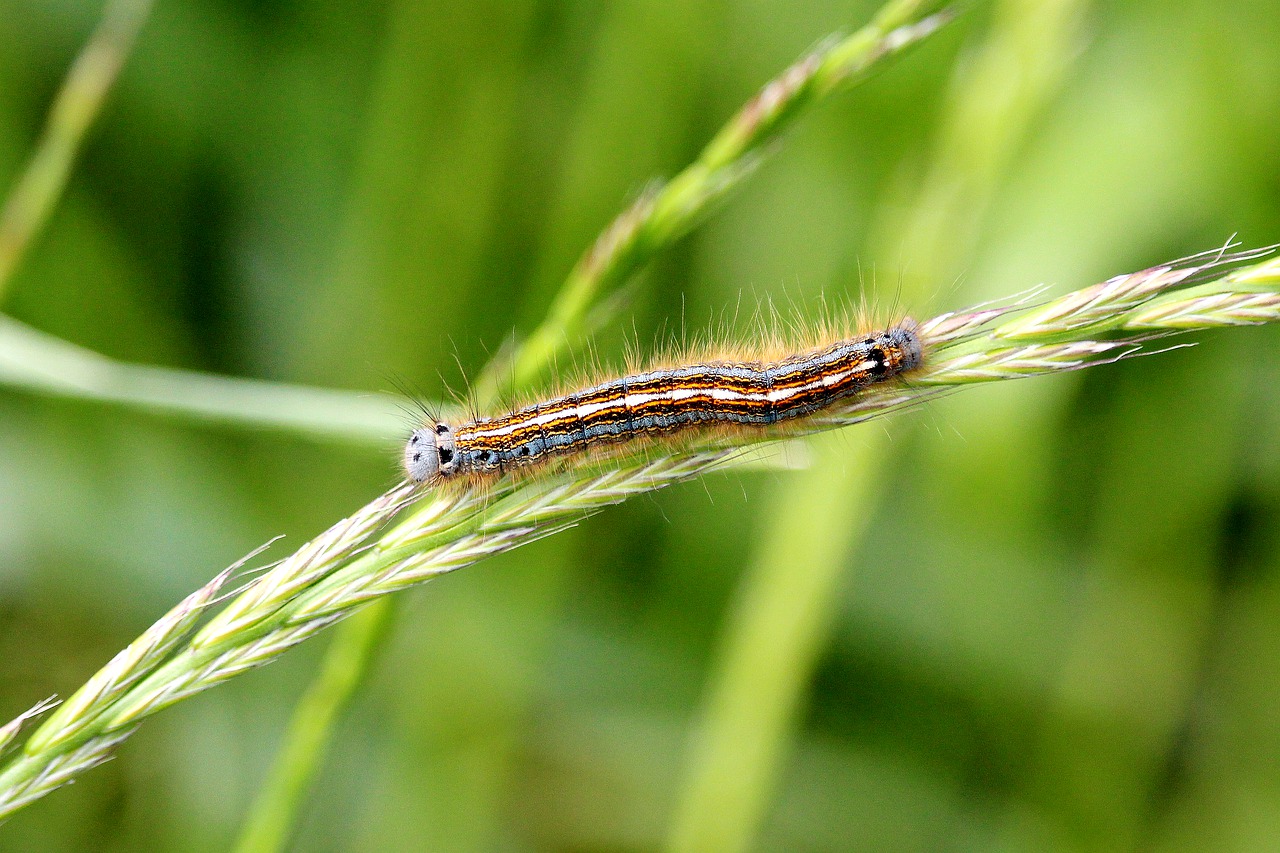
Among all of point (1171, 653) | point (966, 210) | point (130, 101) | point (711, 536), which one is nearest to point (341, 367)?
point (130, 101)

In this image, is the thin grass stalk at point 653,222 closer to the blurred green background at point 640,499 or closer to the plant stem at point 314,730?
the plant stem at point 314,730

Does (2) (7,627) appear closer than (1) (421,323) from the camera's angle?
Yes

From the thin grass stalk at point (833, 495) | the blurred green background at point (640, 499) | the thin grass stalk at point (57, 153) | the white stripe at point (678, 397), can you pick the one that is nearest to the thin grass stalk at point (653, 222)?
the white stripe at point (678, 397)

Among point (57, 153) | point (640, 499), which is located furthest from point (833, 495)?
point (57, 153)

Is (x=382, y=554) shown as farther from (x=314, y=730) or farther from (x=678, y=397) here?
(x=678, y=397)

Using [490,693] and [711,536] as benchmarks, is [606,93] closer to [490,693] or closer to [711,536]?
[711,536]

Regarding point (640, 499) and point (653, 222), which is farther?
point (640, 499)

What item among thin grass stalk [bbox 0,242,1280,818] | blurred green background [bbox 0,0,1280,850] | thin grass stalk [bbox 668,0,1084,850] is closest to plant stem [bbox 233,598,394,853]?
thin grass stalk [bbox 0,242,1280,818]

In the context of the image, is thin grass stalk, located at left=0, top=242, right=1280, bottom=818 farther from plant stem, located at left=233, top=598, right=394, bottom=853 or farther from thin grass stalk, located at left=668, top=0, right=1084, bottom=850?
thin grass stalk, located at left=668, top=0, right=1084, bottom=850

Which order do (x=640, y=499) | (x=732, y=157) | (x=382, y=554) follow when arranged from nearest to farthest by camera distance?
(x=382, y=554) → (x=732, y=157) → (x=640, y=499)
